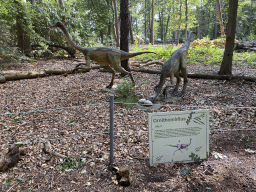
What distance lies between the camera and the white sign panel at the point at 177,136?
2.16 meters

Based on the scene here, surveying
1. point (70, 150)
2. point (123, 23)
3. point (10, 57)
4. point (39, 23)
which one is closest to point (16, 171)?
point (70, 150)

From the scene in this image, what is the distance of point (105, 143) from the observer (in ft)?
9.84

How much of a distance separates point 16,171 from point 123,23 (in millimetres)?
5417

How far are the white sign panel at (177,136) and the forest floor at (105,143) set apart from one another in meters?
0.20

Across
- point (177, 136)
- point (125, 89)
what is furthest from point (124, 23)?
point (177, 136)

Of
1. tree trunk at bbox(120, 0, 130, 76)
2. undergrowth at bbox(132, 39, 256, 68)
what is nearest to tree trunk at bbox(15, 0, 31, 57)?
tree trunk at bbox(120, 0, 130, 76)

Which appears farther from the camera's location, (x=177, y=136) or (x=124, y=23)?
(x=124, y=23)

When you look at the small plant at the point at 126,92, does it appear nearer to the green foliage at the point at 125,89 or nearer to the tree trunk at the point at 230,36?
the green foliage at the point at 125,89

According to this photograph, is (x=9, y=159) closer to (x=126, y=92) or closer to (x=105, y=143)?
(x=105, y=143)

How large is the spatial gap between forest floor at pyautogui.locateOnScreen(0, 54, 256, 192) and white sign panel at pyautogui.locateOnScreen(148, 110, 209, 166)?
0.66ft

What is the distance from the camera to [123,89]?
15.0ft

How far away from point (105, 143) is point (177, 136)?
4.25 ft

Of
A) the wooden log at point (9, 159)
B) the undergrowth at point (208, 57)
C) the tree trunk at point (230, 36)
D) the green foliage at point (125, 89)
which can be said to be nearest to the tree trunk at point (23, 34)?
the undergrowth at point (208, 57)

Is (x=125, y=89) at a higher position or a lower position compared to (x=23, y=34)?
lower
